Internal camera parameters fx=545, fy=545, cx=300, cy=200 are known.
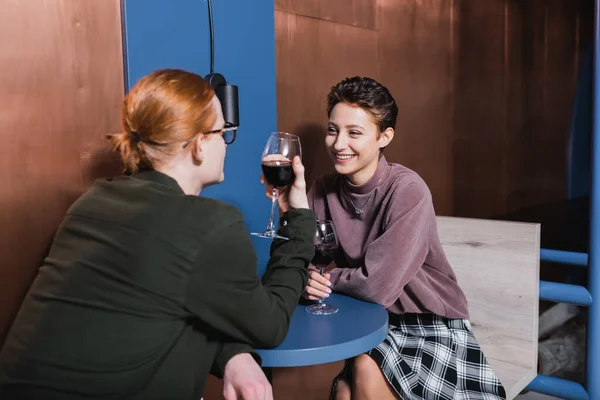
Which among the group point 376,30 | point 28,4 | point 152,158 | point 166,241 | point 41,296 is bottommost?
point 41,296

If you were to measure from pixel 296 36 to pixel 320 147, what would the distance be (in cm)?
49

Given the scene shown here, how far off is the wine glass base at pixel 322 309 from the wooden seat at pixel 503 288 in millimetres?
751

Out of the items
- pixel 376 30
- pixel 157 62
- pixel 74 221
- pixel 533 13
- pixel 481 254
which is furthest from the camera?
pixel 533 13

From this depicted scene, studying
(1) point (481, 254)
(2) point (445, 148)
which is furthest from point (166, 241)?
(2) point (445, 148)

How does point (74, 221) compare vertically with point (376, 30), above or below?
below

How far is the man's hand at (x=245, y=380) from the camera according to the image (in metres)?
1.06

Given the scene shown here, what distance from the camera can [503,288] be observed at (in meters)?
1.95

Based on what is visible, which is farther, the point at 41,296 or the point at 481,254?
the point at 481,254

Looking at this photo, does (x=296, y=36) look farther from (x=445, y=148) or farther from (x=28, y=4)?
(x=445, y=148)

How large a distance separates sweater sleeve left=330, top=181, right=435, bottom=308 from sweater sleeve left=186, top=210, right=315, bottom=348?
1.17 ft

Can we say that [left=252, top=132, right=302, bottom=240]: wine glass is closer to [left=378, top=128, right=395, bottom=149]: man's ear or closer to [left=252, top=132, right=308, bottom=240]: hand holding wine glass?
[left=252, top=132, right=308, bottom=240]: hand holding wine glass

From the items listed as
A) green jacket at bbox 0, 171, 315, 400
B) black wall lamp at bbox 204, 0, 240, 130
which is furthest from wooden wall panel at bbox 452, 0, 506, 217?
green jacket at bbox 0, 171, 315, 400

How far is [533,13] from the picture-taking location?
3738 mm

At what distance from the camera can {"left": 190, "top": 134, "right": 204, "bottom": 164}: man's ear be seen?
1.18 metres
